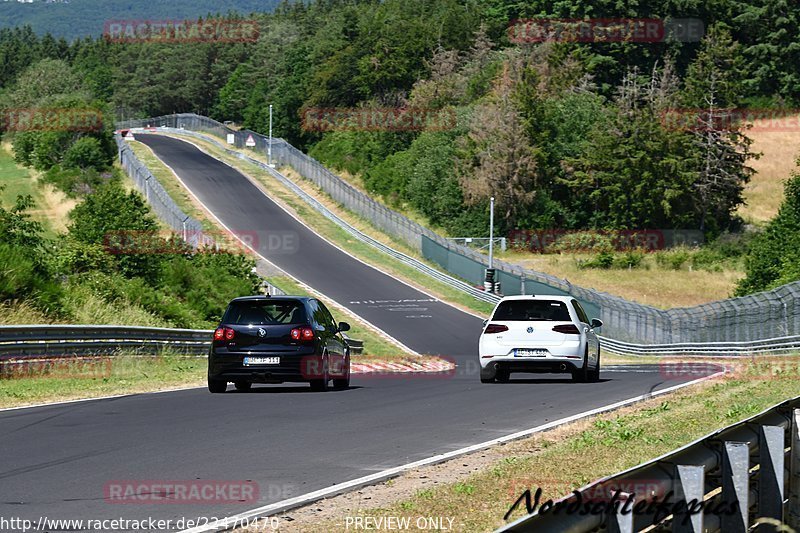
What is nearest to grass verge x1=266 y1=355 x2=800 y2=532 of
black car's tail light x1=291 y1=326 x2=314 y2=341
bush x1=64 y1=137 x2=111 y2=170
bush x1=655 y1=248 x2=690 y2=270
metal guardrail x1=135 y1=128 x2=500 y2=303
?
black car's tail light x1=291 y1=326 x2=314 y2=341

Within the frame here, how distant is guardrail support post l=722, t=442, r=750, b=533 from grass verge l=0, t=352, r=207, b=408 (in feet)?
39.4

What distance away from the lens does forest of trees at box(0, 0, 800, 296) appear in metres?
94.9

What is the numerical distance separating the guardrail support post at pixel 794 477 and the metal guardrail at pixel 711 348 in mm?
26734

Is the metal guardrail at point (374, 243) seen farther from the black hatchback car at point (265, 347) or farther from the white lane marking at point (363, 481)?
the white lane marking at point (363, 481)

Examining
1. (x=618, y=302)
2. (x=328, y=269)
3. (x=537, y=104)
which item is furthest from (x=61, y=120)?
(x=618, y=302)

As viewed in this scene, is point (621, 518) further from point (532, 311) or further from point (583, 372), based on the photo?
point (583, 372)

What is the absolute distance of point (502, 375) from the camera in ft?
76.8

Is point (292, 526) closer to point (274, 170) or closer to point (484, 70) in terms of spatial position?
point (274, 170)

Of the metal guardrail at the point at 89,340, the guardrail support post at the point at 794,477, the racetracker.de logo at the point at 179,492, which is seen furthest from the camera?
the metal guardrail at the point at 89,340

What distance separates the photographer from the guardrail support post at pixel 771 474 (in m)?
7.33

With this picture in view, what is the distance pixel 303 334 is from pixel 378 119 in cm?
9898

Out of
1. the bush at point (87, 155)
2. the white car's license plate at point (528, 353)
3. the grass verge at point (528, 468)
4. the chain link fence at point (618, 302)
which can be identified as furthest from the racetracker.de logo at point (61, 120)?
the grass verge at point (528, 468)

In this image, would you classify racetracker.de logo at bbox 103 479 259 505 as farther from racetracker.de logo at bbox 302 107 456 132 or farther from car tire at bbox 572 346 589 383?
racetracker.de logo at bbox 302 107 456 132

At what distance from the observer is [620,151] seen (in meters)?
93.9
